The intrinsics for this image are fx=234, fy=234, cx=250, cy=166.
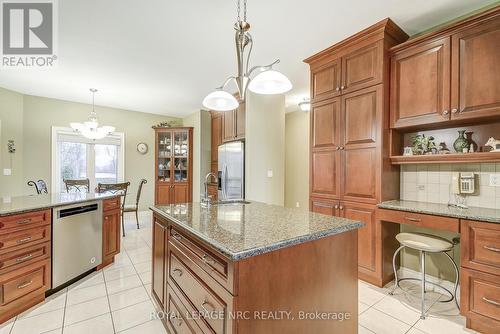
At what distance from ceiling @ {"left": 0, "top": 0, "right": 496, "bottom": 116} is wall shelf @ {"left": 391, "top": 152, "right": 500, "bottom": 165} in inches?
52.7

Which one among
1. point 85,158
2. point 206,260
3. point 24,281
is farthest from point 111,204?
point 85,158

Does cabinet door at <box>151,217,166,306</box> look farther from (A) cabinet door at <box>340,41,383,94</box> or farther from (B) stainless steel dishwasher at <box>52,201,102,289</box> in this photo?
(A) cabinet door at <box>340,41,383,94</box>

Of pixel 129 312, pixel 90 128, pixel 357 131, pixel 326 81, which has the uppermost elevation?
pixel 326 81

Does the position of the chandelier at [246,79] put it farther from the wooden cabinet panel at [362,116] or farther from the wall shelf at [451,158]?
the wall shelf at [451,158]

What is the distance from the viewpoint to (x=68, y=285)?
8.02 feet

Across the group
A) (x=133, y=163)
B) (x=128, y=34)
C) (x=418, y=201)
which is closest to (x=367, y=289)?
(x=418, y=201)

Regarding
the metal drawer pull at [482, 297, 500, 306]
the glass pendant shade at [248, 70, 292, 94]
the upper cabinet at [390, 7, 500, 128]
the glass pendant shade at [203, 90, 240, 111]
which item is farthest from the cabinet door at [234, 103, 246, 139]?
the metal drawer pull at [482, 297, 500, 306]

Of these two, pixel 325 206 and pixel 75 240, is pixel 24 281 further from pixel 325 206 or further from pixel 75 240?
pixel 325 206

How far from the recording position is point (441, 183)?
2398 mm

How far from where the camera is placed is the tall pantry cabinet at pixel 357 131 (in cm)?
240

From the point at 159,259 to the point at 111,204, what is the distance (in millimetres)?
1465

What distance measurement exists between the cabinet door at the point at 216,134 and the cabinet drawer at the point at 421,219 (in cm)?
350

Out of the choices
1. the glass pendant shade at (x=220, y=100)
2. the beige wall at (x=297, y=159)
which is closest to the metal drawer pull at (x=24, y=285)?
the glass pendant shade at (x=220, y=100)

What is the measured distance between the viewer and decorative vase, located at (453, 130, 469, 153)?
2.15 m
